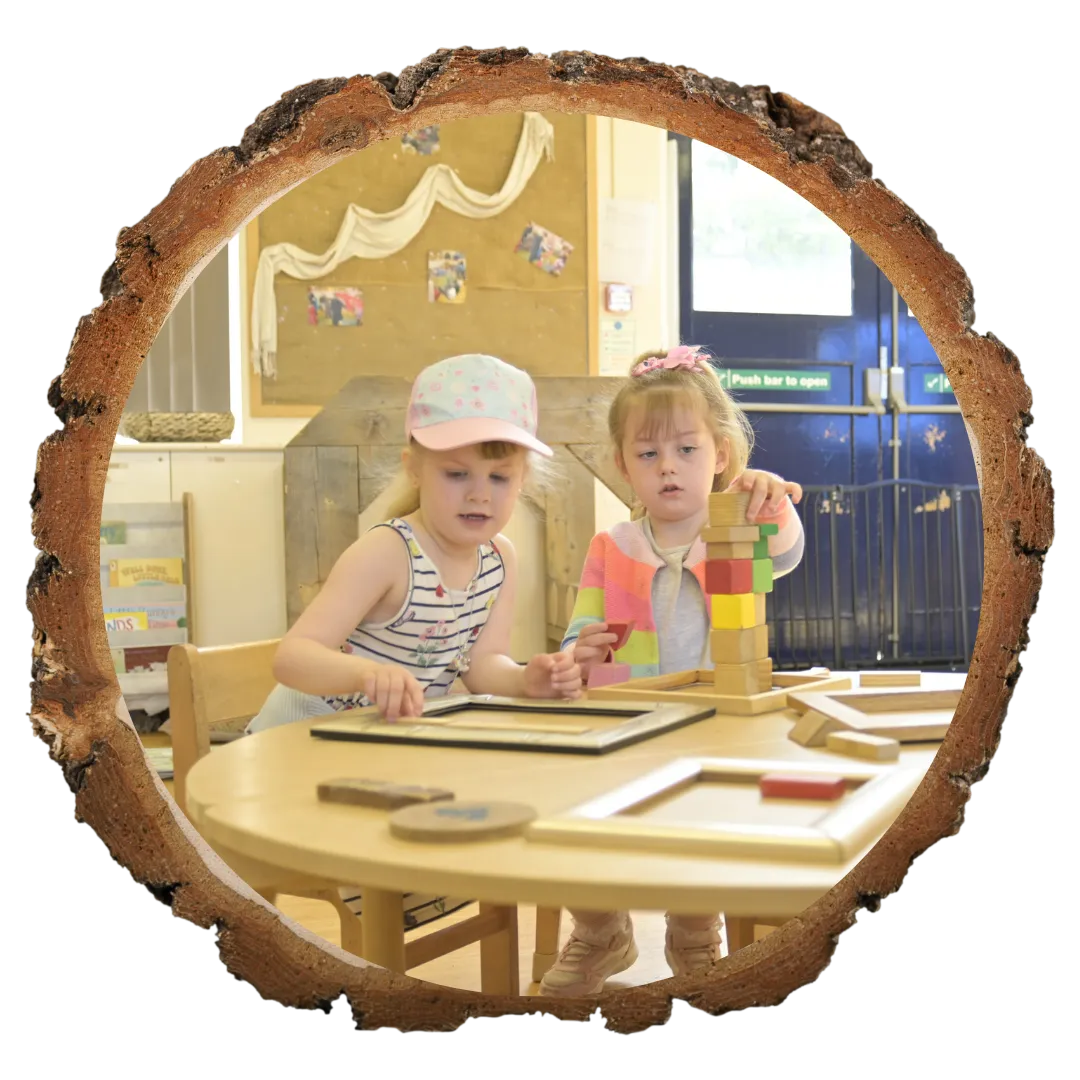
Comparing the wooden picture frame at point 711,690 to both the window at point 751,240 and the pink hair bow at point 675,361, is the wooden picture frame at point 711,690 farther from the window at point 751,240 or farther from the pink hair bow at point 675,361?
the window at point 751,240

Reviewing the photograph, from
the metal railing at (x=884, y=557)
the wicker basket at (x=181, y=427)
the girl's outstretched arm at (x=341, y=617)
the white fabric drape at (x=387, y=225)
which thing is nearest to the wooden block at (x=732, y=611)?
the girl's outstretched arm at (x=341, y=617)

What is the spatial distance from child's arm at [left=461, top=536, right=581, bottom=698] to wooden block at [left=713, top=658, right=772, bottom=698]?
Result: 0.10m

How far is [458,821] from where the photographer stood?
474mm

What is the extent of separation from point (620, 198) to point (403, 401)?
421 mm

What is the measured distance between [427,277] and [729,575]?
3.52 feet

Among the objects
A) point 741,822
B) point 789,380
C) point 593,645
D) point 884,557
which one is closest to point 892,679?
point 593,645

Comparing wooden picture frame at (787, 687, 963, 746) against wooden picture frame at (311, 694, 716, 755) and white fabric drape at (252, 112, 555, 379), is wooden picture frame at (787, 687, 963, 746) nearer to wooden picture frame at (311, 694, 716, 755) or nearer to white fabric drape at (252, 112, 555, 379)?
wooden picture frame at (311, 694, 716, 755)

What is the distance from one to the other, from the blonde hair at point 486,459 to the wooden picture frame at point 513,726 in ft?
0.53

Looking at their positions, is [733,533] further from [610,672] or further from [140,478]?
[140,478]

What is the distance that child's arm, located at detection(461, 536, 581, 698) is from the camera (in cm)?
76

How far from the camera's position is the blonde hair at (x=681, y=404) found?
2.83ft

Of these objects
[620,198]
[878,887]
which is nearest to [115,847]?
[878,887]

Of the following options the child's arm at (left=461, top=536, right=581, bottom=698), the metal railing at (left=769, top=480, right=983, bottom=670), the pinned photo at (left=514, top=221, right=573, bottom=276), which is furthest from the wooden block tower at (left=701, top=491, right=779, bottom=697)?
the metal railing at (left=769, top=480, right=983, bottom=670)

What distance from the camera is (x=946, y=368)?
1.77ft
